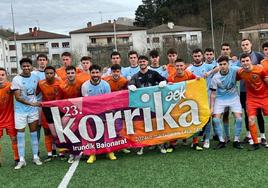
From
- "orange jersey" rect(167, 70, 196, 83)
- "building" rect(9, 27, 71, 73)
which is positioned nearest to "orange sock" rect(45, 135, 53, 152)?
"orange jersey" rect(167, 70, 196, 83)

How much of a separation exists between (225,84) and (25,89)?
3.71m

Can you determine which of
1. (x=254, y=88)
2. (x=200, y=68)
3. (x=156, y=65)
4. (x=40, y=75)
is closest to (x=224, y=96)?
(x=254, y=88)

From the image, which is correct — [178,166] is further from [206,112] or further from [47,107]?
[47,107]

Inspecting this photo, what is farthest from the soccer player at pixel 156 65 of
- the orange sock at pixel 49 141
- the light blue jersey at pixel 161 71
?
the orange sock at pixel 49 141

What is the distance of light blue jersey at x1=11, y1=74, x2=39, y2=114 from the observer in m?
7.18

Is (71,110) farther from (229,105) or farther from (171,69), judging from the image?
(229,105)

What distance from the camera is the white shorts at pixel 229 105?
7555 mm

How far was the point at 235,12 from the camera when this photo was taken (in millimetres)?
73188

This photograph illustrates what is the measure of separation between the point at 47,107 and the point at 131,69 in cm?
199

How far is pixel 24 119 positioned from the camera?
727 centimetres

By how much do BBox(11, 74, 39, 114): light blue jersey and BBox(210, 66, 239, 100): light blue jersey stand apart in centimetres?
338

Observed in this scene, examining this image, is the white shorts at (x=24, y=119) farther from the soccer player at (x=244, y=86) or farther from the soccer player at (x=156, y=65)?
the soccer player at (x=244, y=86)

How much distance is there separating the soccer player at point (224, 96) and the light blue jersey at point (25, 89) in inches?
133

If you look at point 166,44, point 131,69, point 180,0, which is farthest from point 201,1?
point 131,69
